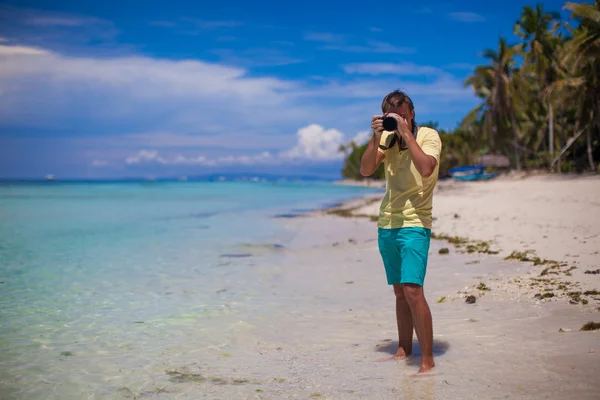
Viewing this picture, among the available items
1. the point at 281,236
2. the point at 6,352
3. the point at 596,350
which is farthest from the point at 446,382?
the point at 281,236

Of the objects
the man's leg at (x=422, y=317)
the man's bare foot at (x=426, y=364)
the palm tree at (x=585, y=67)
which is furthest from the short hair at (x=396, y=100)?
the palm tree at (x=585, y=67)

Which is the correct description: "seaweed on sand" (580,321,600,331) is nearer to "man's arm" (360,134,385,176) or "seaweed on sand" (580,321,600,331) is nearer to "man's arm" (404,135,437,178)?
"man's arm" (404,135,437,178)

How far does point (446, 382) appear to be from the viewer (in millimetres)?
3561

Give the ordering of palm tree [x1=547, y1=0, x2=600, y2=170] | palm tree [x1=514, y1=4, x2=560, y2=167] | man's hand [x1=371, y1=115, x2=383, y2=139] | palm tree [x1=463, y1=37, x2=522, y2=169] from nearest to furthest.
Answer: man's hand [x1=371, y1=115, x2=383, y2=139] < palm tree [x1=547, y1=0, x2=600, y2=170] < palm tree [x1=514, y1=4, x2=560, y2=167] < palm tree [x1=463, y1=37, x2=522, y2=169]

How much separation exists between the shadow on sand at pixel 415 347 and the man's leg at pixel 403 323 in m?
0.14

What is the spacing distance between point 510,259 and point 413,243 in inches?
216

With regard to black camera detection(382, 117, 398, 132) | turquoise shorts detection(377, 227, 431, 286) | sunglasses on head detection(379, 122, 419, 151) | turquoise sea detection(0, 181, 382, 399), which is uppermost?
black camera detection(382, 117, 398, 132)

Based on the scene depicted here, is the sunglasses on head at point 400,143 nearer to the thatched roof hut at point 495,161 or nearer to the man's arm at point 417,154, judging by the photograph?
the man's arm at point 417,154

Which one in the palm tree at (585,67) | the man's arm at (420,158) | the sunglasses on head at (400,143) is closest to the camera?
the man's arm at (420,158)

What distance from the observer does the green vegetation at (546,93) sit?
91.5ft

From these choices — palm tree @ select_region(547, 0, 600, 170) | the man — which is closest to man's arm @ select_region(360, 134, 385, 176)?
the man

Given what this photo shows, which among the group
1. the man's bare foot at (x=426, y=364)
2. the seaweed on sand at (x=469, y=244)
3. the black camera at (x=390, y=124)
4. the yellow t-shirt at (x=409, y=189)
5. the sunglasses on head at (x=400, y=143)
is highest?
the black camera at (x=390, y=124)

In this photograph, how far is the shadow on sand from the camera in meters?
4.27

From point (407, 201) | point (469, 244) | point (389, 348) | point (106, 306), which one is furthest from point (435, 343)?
point (469, 244)
